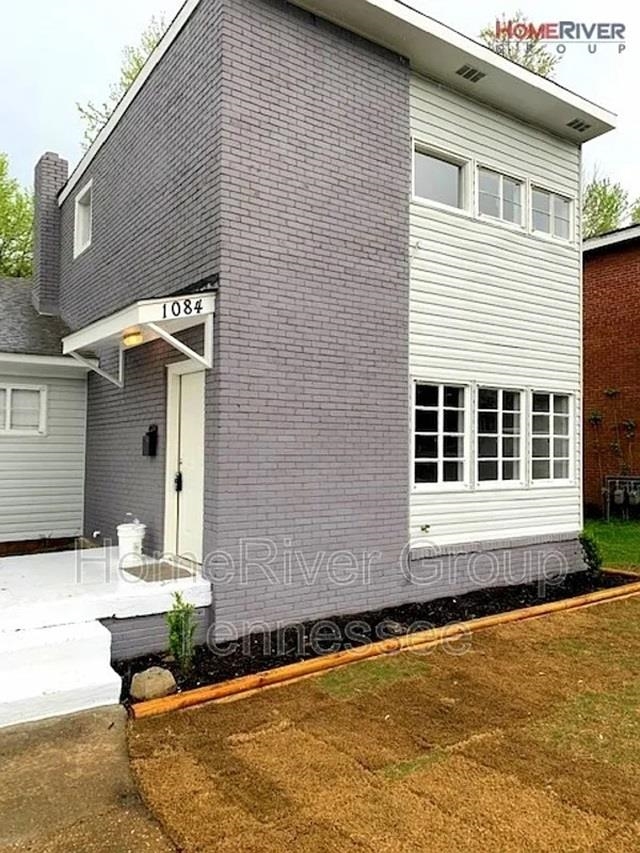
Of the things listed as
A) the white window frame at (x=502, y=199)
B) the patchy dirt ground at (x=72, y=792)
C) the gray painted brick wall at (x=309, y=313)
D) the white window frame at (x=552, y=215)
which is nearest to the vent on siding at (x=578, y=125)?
the white window frame at (x=552, y=215)

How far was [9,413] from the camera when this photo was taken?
8422mm

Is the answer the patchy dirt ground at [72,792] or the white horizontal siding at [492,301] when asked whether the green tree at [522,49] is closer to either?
the white horizontal siding at [492,301]

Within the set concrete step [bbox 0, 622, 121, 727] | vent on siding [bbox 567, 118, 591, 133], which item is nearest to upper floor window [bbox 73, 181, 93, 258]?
concrete step [bbox 0, 622, 121, 727]

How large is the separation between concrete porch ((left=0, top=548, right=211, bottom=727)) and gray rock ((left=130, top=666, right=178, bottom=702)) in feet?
0.42

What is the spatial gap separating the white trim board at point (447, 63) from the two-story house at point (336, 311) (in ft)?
0.11

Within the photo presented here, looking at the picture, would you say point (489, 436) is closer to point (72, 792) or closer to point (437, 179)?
point (437, 179)

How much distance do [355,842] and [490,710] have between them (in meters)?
1.75

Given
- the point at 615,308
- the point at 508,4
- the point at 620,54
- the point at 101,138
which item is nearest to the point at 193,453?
the point at 101,138

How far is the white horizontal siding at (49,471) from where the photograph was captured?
8.41m

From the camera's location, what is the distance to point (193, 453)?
600cm

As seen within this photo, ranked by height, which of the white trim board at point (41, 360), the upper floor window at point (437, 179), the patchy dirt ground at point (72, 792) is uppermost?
the upper floor window at point (437, 179)

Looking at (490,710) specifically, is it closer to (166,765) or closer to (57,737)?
(166,765)

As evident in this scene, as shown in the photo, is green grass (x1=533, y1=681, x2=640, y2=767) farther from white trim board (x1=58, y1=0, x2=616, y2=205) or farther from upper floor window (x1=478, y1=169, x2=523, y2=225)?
white trim board (x1=58, y1=0, x2=616, y2=205)

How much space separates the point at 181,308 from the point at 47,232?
22.9 ft
